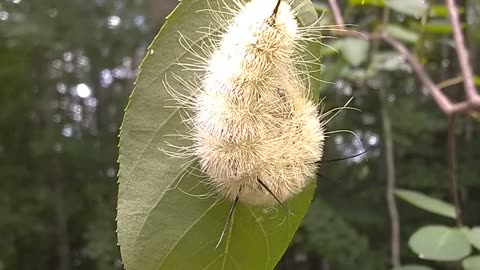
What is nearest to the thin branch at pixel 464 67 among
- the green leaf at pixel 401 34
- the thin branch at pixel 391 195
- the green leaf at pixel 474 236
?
the green leaf at pixel 474 236

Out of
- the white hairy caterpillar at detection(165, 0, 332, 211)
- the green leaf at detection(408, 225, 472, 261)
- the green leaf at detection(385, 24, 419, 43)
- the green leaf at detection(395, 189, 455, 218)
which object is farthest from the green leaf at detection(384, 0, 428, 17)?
the white hairy caterpillar at detection(165, 0, 332, 211)

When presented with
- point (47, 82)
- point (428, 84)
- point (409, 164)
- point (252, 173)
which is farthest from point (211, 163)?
point (47, 82)

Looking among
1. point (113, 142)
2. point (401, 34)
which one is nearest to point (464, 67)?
point (401, 34)

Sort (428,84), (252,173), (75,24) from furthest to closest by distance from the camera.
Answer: (75,24) < (428,84) < (252,173)

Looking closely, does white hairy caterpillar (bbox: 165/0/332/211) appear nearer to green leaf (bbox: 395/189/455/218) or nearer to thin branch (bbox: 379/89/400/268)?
green leaf (bbox: 395/189/455/218)

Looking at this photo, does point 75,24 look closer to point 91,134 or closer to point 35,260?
point 91,134

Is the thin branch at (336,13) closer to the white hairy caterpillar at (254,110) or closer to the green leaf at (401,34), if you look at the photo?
the white hairy caterpillar at (254,110)
